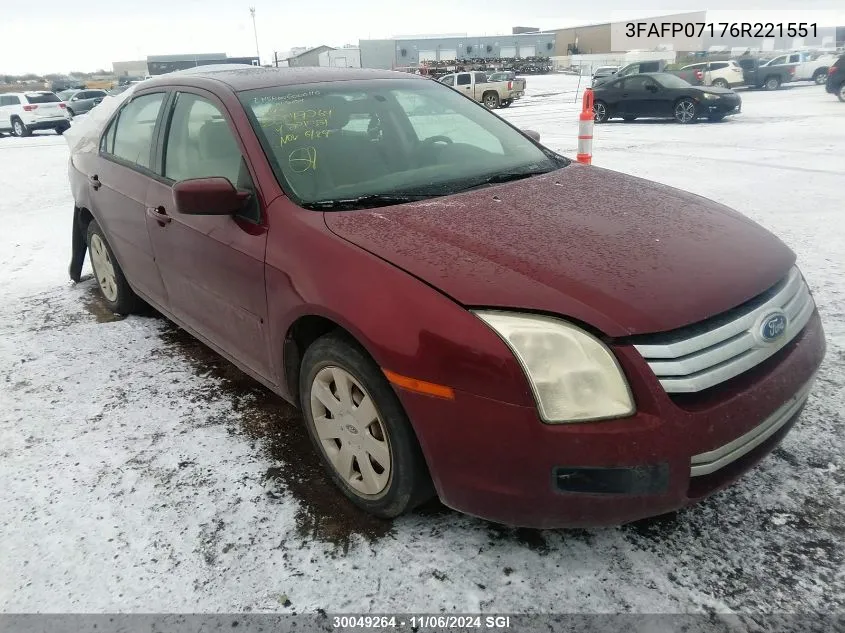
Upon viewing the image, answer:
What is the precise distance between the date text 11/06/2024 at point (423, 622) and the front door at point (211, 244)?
3.66ft

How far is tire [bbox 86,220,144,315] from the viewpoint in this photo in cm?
411

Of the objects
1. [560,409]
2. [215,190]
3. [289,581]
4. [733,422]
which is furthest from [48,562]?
[733,422]

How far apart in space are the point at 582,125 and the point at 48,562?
20.4 feet

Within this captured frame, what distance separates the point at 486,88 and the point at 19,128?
1763 cm

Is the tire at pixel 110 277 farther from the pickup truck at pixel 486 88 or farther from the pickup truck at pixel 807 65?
the pickup truck at pixel 807 65

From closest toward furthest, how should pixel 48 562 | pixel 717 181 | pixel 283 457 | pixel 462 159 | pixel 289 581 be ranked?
A: pixel 289 581 → pixel 48 562 → pixel 283 457 → pixel 462 159 → pixel 717 181

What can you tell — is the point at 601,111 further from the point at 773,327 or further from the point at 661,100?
the point at 773,327

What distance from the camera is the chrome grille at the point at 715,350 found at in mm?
1705

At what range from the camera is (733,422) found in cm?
178

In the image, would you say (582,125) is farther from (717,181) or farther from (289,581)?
(289,581)

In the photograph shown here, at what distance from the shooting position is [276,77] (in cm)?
308

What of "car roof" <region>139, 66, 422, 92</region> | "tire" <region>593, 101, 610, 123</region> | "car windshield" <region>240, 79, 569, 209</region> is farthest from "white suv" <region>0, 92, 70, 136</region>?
"car windshield" <region>240, 79, 569, 209</region>

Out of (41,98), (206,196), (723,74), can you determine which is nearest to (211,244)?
(206,196)

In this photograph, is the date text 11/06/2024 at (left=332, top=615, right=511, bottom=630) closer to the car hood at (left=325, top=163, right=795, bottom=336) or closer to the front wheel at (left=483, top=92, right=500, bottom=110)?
the car hood at (left=325, top=163, right=795, bottom=336)
